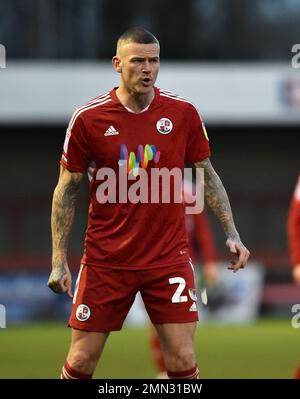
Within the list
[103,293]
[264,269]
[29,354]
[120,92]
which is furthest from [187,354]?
[264,269]

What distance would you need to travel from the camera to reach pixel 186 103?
7824 mm

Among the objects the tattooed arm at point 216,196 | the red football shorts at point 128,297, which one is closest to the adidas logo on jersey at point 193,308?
the red football shorts at point 128,297

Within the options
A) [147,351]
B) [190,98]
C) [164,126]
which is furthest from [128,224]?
[190,98]

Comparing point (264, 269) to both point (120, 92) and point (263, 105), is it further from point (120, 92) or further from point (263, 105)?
point (120, 92)

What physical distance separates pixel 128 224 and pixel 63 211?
44 cm

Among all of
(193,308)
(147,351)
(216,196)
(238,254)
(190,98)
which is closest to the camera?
(238,254)

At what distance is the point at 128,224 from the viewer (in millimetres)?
7668

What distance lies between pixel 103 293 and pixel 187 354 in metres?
0.65

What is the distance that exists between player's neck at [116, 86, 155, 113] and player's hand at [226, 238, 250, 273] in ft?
3.31

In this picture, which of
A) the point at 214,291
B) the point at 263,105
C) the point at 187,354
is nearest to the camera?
the point at 187,354

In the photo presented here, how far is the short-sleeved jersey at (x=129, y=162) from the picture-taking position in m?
7.64

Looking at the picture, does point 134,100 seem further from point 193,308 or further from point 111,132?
point 193,308

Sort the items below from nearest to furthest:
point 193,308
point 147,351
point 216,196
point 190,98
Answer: point 193,308 < point 216,196 < point 147,351 < point 190,98

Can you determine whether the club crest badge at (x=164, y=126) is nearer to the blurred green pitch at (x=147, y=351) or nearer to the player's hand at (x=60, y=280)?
the player's hand at (x=60, y=280)
